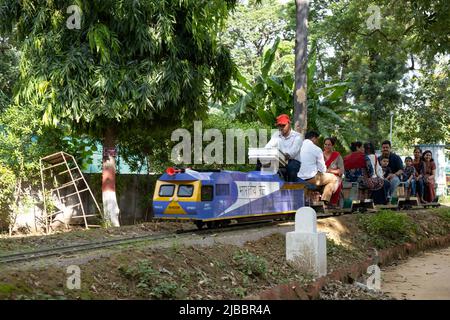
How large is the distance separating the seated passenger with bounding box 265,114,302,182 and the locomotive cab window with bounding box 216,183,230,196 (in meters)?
1.61

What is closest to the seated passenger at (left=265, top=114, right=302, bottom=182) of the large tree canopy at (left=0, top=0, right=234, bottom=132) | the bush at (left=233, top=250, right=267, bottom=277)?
the large tree canopy at (left=0, top=0, right=234, bottom=132)

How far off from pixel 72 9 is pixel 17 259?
6.42 m

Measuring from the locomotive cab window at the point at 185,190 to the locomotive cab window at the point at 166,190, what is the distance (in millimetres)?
155

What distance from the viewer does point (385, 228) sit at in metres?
12.4

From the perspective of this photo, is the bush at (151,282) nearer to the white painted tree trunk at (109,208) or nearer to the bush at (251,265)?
the bush at (251,265)

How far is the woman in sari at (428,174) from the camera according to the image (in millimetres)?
17438

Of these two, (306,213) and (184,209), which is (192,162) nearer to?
(184,209)

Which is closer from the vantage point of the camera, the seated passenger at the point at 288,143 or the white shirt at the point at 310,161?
the seated passenger at the point at 288,143

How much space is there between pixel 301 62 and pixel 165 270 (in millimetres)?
7103

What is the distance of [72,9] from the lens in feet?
38.9

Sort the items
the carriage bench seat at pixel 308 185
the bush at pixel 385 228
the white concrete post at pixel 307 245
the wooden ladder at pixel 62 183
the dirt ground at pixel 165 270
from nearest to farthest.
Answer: the dirt ground at pixel 165 270
the white concrete post at pixel 307 245
the carriage bench seat at pixel 308 185
the bush at pixel 385 228
the wooden ladder at pixel 62 183

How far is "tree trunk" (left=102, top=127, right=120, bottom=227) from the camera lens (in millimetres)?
13789

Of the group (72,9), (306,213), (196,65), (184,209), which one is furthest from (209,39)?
(306,213)

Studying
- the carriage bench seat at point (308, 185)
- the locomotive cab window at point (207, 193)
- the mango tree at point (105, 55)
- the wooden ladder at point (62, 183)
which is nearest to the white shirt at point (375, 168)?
the carriage bench seat at point (308, 185)
